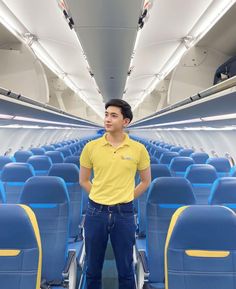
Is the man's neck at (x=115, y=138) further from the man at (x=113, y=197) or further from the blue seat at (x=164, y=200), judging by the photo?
the blue seat at (x=164, y=200)

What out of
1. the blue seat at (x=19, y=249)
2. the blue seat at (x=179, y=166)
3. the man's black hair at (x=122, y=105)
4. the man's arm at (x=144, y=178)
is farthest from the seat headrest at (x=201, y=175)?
the blue seat at (x=19, y=249)

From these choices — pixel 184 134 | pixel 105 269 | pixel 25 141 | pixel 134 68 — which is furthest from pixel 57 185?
pixel 184 134

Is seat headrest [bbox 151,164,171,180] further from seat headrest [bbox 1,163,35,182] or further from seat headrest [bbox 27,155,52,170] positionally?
seat headrest [bbox 27,155,52,170]

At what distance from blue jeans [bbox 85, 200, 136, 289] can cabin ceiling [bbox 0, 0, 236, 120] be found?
1822mm

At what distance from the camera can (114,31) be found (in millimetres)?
4027

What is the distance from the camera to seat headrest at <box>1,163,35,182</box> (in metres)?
5.22

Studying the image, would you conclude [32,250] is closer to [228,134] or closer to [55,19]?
[55,19]

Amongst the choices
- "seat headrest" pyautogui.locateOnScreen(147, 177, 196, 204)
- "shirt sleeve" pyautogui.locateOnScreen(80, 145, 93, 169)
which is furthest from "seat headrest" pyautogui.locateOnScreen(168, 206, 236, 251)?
"seat headrest" pyautogui.locateOnScreen(147, 177, 196, 204)

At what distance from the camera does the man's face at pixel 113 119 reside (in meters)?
3.01

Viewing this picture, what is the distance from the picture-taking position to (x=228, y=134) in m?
10.1

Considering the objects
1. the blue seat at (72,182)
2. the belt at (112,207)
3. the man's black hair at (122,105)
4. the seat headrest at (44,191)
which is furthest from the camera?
the blue seat at (72,182)

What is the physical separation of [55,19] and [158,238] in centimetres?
431

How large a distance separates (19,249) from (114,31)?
9.04 feet

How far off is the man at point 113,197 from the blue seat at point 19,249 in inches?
32.3
